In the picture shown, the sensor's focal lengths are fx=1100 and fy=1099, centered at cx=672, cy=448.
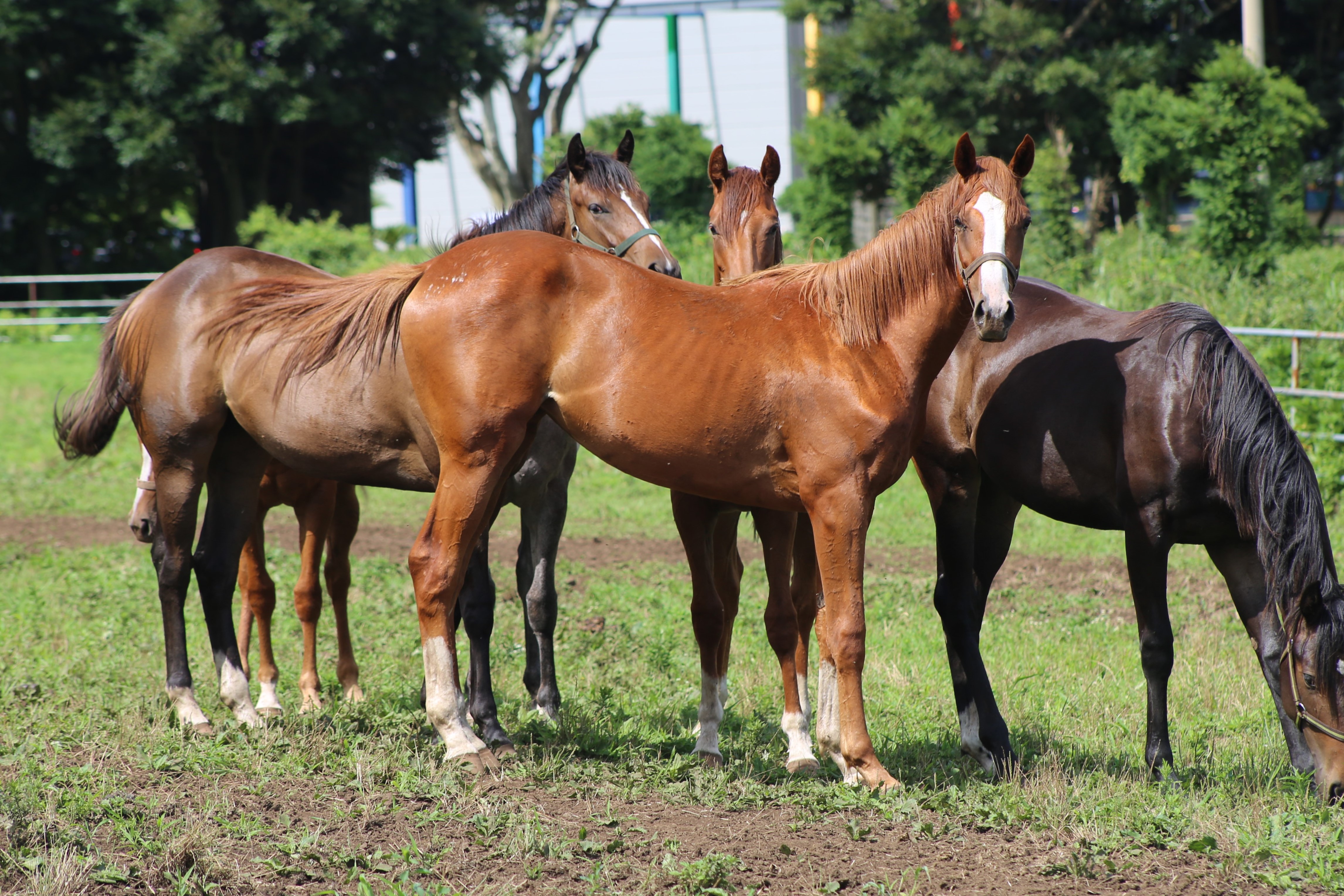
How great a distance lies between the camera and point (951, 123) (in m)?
20.3

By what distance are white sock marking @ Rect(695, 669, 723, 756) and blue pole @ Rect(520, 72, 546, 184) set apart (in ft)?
67.0

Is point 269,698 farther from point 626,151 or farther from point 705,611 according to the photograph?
point 626,151

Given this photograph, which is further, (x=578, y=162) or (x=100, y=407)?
(x=100, y=407)

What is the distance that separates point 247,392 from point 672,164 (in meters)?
16.6

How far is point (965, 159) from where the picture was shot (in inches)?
149

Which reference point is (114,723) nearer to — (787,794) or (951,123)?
(787,794)

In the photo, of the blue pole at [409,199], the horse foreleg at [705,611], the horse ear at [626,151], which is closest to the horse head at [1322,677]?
the horse foreleg at [705,611]

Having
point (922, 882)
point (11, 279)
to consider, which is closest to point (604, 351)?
point (922, 882)

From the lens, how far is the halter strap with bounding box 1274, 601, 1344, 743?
390 cm

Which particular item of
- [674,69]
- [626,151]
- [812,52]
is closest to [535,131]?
[674,69]

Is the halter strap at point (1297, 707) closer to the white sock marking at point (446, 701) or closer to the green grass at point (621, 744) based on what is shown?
the green grass at point (621, 744)

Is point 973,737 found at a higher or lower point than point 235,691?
lower

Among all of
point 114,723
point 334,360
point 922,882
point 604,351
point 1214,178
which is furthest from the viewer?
point 1214,178

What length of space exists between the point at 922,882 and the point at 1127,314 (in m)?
2.74
